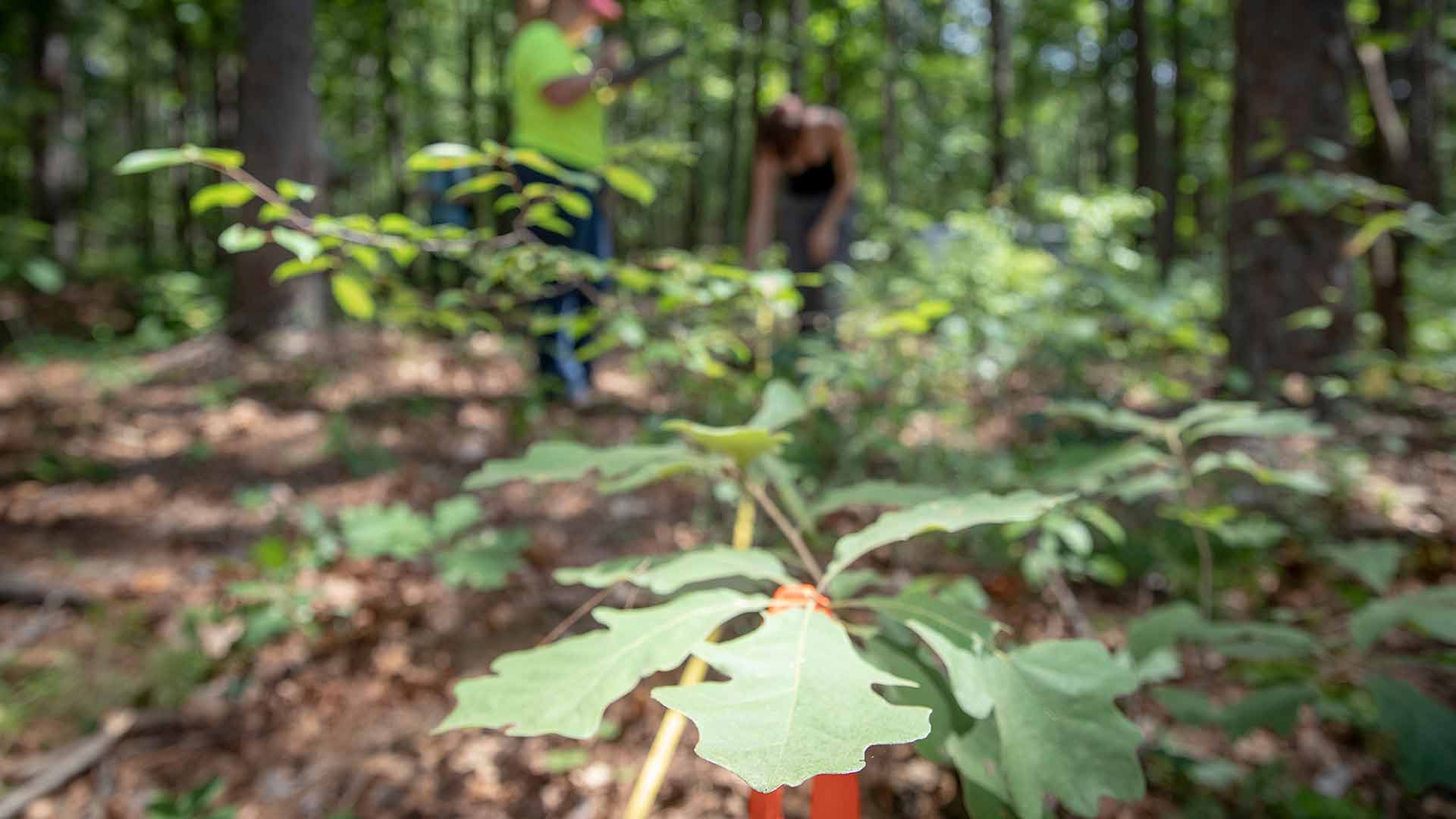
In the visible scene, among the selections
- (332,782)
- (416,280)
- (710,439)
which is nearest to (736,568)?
(710,439)

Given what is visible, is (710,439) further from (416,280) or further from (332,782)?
(416,280)

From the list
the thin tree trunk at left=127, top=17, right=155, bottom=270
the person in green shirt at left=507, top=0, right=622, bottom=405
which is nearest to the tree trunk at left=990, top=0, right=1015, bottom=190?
the person in green shirt at left=507, top=0, right=622, bottom=405

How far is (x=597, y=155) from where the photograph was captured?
3.56 metres

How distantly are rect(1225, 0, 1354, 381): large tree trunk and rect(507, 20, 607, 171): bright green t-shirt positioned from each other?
288 cm

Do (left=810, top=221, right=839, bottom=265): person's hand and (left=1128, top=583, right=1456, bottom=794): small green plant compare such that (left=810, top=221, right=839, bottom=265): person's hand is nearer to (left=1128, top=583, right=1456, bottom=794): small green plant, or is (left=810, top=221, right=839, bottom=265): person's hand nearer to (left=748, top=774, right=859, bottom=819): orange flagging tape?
(left=1128, top=583, right=1456, bottom=794): small green plant

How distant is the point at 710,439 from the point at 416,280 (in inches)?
299

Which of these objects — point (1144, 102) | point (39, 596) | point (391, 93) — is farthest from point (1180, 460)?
point (391, 93)

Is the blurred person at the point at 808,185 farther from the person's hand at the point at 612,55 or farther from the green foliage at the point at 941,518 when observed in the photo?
the green foliage at the point at 941,518

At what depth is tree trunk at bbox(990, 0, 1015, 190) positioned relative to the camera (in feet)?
24.2

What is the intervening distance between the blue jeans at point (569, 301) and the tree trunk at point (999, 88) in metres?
4.82

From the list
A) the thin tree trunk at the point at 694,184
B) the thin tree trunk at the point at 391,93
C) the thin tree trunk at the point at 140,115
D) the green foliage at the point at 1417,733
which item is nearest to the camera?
the green foliage at the point at 1417,733

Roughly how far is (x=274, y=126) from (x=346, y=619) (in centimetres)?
409

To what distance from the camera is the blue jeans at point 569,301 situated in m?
3.75

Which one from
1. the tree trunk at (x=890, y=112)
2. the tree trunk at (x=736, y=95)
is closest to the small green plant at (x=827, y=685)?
the tree trunk at (x=890, y=112)
